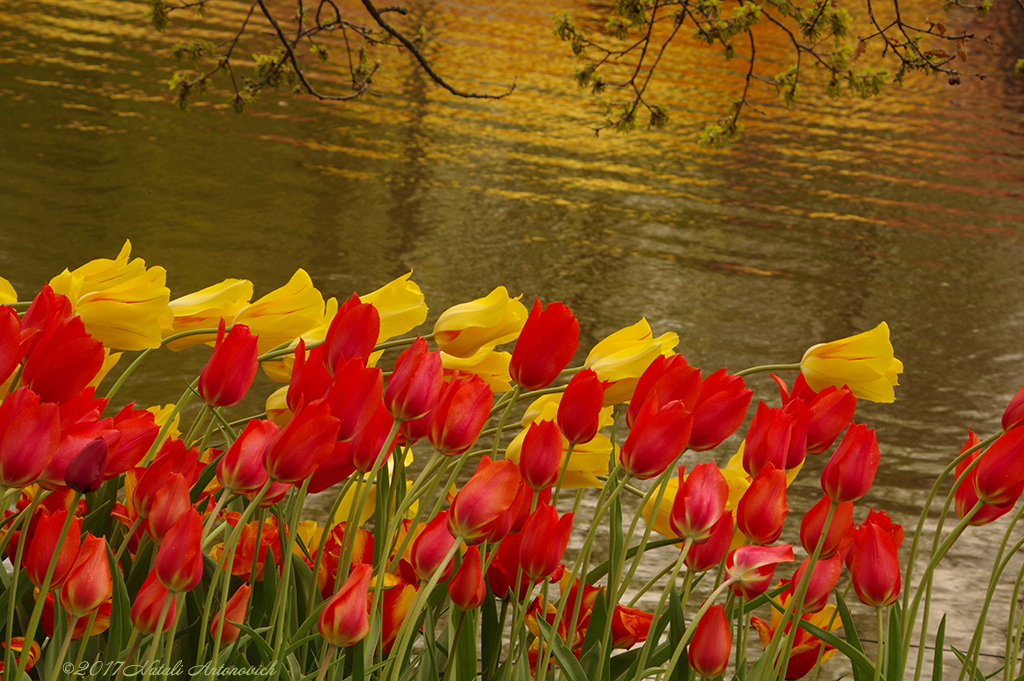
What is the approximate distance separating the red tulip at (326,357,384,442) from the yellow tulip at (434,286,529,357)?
6.6 inches

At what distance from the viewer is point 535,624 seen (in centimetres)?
98

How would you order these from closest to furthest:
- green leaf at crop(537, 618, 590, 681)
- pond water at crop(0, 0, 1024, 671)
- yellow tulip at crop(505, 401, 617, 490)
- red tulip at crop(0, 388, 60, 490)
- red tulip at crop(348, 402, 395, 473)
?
red tulip at crop(0, 388, 60, 490) < red tulip at crop(348, 402, 395, 473) < green leaf at crop(537, 618, 590, 681) < yellow tulip at crop(505, 401, 617, 490) < pond water at crop(0, 0, 1024, 671)

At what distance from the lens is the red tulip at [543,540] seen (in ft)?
2.66

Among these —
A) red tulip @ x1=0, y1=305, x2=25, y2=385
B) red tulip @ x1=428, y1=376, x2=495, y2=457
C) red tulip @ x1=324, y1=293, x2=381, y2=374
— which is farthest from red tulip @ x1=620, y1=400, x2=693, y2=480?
red tulip @ x1=0, y1=305, x2=25, y2=385

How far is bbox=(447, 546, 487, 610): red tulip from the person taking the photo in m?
0.81

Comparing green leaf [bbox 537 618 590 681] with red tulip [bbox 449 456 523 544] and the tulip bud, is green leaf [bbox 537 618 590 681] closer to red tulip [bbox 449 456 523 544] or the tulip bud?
red tulip [bbox 449 456 523 544]

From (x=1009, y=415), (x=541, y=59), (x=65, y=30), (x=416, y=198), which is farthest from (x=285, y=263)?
(x=541, y=59)

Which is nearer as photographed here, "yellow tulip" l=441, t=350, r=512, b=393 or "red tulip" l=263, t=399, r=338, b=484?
"red tulip" l=263, t=399, r=338, b=484

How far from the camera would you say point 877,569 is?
84 cm

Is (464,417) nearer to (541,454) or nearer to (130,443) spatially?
(541,454)

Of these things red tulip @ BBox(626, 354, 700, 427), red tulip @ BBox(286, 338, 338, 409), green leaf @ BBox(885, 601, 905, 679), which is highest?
red tulip @ BBox(626, 354, 700, 427)

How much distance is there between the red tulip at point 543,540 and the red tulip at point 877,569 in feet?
0.73

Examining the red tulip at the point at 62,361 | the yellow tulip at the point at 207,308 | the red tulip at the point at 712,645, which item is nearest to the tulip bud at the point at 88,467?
the red tulip at the point at 62,361

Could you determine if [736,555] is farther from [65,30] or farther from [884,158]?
[65,30]
